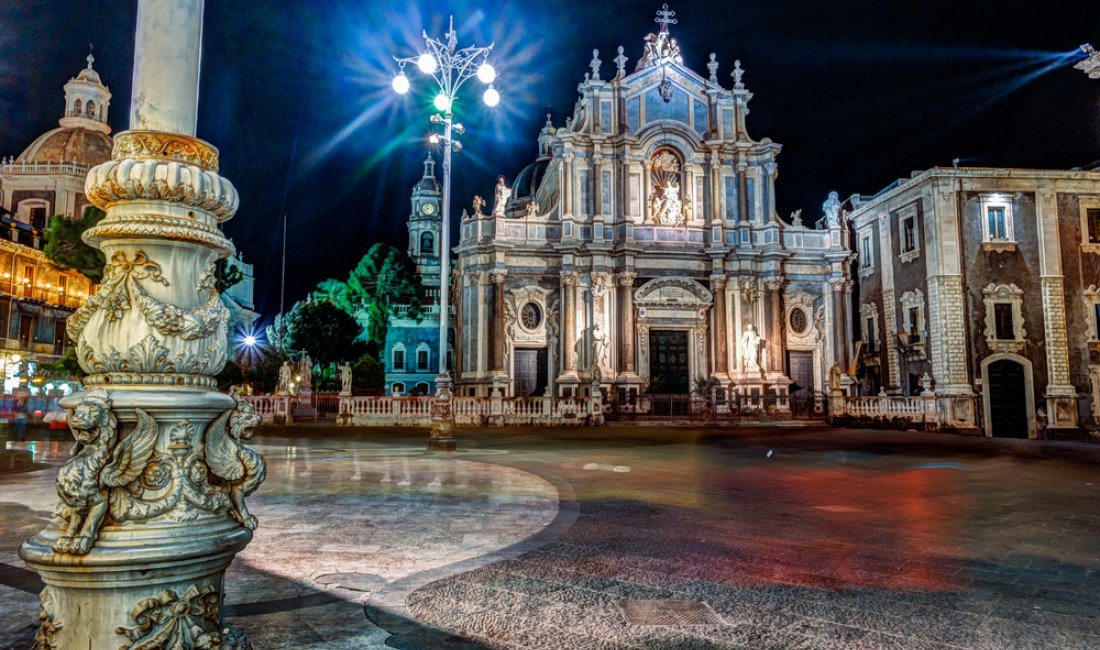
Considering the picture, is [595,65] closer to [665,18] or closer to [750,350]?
[665,18]

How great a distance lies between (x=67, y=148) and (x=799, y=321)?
179ft

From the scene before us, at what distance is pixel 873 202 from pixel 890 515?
3124cm

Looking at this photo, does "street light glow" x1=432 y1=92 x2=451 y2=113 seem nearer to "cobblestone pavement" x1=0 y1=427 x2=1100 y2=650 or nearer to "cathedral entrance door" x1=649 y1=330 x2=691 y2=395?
"cobblestone pavement" x1=0 y1=427 x2=1100 y2=650

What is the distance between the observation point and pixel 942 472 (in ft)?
A: 37.7

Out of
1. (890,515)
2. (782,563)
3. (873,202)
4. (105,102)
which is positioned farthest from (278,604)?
(105,102)

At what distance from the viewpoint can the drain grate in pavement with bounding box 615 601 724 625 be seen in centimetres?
387

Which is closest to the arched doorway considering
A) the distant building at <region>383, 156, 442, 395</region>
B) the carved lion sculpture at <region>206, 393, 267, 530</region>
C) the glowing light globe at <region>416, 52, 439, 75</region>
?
the glowing light globe at <region>416, 52, 439, 75</region>

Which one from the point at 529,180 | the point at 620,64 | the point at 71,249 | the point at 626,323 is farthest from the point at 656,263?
the point at 529,180

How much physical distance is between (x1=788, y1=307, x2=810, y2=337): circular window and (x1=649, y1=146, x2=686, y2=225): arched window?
7.49m

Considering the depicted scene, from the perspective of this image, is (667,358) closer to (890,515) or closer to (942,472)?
(942,472)

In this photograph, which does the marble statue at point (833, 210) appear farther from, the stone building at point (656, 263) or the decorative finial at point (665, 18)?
the decorative finial at point (665, 18)

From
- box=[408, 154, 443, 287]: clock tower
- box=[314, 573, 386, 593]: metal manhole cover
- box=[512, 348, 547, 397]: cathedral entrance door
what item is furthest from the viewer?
box=[408, 154, 443, 287]: clock tower

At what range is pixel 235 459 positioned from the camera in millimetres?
2709

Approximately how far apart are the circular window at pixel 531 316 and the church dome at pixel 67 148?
129 feet
